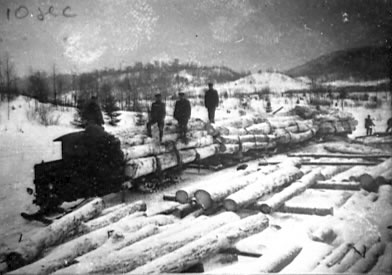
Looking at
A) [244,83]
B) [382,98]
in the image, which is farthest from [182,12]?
[244,83]

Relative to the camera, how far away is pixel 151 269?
4.04m

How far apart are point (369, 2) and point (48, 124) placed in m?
14.8

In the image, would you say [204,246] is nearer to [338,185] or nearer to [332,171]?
[338,185]

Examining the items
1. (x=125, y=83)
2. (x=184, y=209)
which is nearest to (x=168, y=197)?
(x=184, y=209)

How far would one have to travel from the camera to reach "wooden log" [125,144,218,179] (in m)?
8.04

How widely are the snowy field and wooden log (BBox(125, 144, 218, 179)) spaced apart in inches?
22.9

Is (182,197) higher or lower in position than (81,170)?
lower

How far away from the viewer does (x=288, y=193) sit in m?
7.29

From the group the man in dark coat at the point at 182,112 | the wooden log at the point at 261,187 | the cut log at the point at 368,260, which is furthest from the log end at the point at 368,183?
the man in dark coat at the point at 182,112

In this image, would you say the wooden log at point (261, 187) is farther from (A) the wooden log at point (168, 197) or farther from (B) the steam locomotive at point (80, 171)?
(B) the steam locomotive at point (80, 171)

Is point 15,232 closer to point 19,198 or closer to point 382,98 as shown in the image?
point 19,198

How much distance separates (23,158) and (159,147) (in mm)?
5772

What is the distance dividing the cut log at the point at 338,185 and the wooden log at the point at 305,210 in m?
1.75

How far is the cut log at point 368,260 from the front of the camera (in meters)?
4.02
